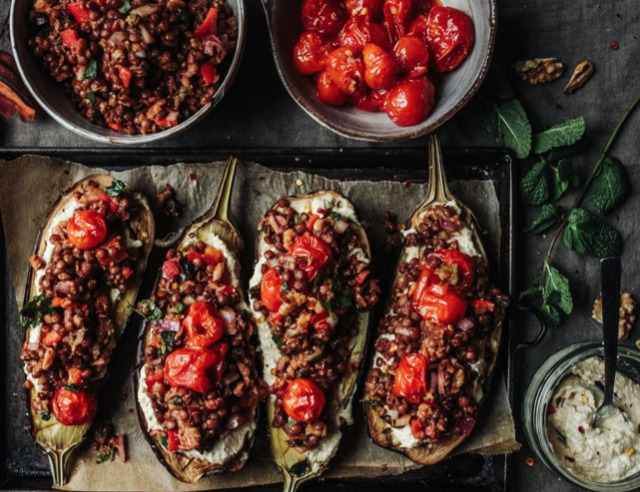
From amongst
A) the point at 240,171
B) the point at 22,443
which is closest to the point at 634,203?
the point at 240,171

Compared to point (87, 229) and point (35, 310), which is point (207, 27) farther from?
point (35, 310)

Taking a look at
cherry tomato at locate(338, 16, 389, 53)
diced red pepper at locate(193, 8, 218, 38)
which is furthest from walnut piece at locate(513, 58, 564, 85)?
diced red pepper at locate(193, 8, 218, 38)

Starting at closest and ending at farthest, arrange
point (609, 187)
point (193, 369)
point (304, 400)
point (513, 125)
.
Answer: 1. point (193, 369)
2. point (304, 400)
3. point (513, 125)
4. point (609, 187)

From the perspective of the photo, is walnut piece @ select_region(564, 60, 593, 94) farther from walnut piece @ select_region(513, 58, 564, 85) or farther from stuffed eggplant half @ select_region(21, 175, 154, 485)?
stuffed eggplant half @ select_region(21, 175, 154, 485)

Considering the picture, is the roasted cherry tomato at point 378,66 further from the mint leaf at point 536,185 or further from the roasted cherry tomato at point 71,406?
the roasted cherry tomato at point 71,406

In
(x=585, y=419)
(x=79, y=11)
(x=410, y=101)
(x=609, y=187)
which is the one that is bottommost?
(x=585, y=419)

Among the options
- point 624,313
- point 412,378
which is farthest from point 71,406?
point 624,313
